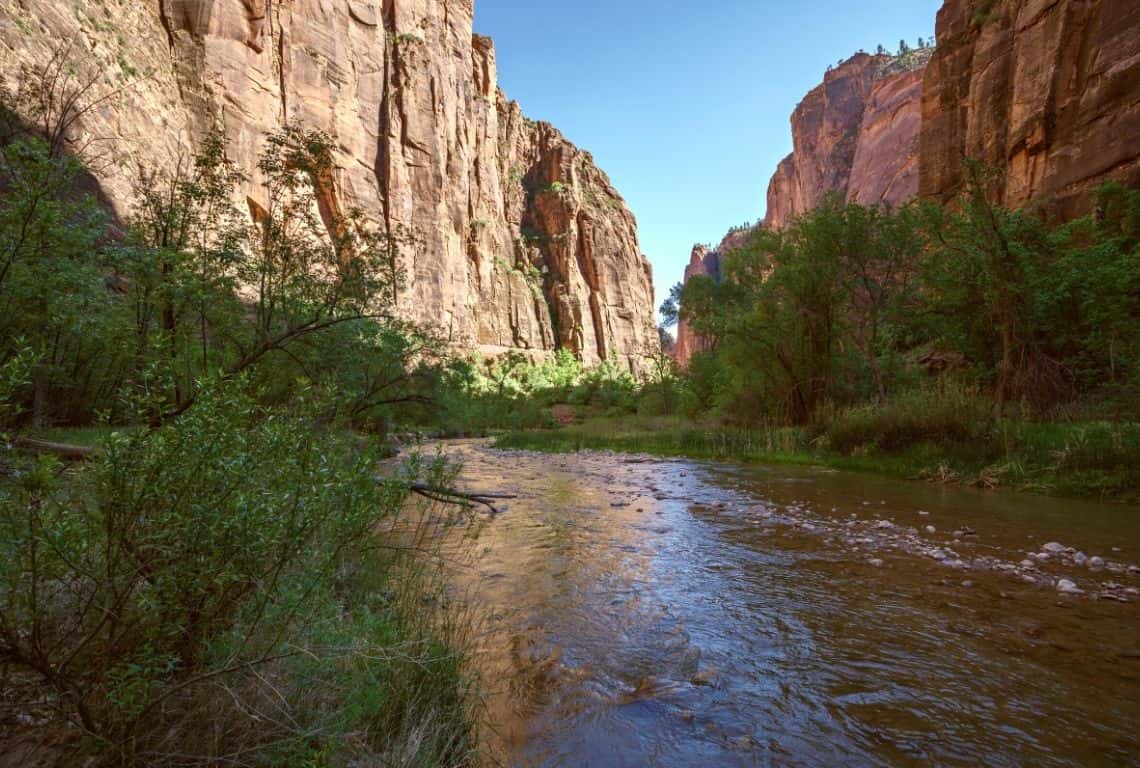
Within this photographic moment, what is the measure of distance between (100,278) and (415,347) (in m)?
5.21

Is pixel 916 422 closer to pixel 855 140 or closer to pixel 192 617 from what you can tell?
pixel 192 617

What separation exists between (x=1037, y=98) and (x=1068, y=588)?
2873 centimetres

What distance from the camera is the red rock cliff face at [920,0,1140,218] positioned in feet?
65.2

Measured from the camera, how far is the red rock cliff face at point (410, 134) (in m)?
28.3

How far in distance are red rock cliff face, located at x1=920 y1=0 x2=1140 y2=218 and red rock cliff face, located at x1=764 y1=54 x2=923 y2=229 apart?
14804 mm

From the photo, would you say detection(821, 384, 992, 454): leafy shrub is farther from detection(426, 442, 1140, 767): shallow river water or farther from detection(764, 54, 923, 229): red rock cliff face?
detection(764, 54, 923, 229): red rock cliff face

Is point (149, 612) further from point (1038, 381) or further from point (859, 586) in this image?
point (1038, 381)

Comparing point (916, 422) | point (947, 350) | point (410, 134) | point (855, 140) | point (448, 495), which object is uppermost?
point (855, 140)

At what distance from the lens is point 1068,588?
15.5 ft

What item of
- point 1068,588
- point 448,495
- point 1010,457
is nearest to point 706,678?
point 448,495

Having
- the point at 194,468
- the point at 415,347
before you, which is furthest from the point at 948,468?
the point at 194,468

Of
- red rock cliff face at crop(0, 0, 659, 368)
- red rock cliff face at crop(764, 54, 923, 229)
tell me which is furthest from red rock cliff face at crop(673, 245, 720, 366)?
red rock cliff face at crop(764, 54, 923, 229)

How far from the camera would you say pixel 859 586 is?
4.99 metres

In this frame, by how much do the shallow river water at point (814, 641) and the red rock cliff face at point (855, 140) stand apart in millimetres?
47496
